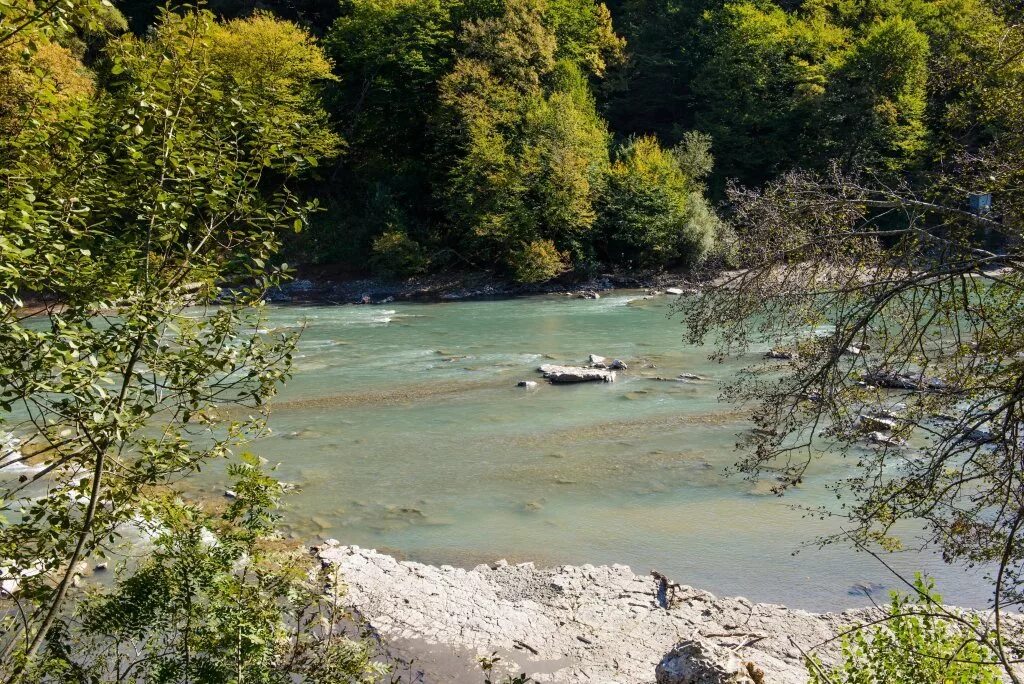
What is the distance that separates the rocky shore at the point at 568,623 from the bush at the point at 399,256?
28.4 m

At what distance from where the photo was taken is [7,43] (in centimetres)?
350

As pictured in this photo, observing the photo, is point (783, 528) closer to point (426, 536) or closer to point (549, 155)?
point (426, 536)

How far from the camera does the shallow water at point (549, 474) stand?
10.0 meters

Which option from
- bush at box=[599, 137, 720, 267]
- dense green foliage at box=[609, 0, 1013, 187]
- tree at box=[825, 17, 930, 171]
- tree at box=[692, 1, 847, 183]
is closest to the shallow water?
bush at box=[599, 137, 720, 267]

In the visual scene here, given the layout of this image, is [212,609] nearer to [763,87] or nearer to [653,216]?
[653,216]

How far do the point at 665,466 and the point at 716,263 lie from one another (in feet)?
22.4

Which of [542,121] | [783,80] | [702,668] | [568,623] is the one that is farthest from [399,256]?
[702,668]

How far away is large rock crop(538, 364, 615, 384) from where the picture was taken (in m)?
19.2

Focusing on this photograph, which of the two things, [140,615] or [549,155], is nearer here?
[140,615]

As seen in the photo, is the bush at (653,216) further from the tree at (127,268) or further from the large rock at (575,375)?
the tree at (127,268)

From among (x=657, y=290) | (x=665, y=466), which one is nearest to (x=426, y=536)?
(x=665, y=466)

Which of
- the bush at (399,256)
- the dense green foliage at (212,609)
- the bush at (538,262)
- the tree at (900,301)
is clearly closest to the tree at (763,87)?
the bush at (538,262)

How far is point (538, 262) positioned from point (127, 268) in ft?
105

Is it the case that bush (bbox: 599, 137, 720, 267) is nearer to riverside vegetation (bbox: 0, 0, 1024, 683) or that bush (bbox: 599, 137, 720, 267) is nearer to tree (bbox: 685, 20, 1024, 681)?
riverside vegetation (bbox: 0, 0, 1024, 683)
